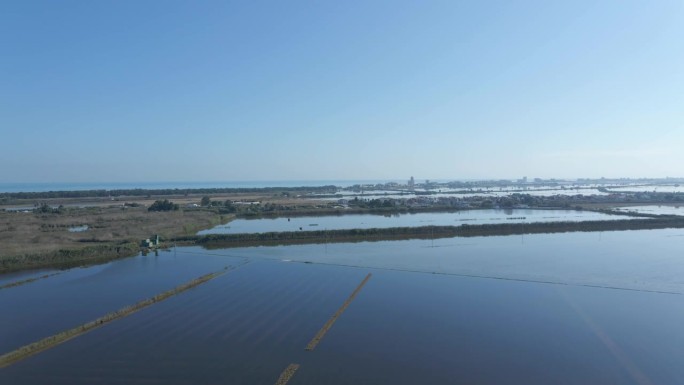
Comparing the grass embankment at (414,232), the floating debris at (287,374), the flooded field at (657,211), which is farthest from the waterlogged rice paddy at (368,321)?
the flooded field at (657,211)

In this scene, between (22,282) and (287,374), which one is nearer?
(287,374)

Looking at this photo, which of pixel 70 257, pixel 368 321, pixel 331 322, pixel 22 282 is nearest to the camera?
pixel 331 322

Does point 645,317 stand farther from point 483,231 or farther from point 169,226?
point 169,226

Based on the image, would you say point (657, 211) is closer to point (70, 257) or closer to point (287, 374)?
point (287, 374)

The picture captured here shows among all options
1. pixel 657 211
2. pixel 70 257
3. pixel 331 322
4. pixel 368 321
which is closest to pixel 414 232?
pixel 368 321

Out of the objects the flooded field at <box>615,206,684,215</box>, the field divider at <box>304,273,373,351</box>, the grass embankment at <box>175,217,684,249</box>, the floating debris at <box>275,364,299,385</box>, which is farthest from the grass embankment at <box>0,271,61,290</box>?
the flooded field at <box>615,206,684,215</box>

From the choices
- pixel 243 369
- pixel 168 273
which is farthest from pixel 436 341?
pixel 168 273
